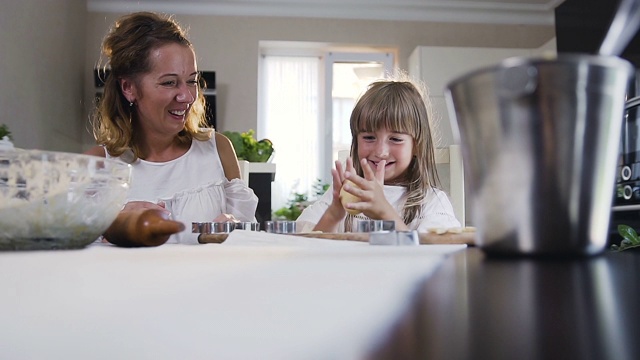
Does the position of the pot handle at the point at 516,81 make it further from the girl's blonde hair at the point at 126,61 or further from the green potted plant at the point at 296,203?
the green potted plant at the point at 296,203

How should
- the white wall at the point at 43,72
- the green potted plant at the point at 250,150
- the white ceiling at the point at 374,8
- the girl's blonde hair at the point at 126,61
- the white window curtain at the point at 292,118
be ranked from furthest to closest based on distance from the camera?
the white window curtain at the point at 292,118 → the white ceiling at the point at 374,8 → the white wall at the point at 43,72 → the green potted plant at the point at 250,150 → the girl's blonde hair at the point at 126,61

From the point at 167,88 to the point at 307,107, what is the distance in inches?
132

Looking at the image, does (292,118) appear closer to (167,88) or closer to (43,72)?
(43,72)

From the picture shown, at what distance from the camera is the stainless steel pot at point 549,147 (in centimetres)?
25

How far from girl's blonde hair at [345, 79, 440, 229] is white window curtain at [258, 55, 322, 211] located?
3.14m

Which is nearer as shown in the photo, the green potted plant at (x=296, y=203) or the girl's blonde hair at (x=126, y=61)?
the girl's blonde hair at (x=126, y=61)

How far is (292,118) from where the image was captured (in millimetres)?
4938

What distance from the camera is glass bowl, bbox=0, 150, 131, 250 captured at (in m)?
0.38

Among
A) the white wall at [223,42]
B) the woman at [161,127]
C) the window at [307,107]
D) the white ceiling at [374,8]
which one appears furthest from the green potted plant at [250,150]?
the white ceiling at [374,8]

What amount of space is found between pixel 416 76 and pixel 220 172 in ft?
10.1

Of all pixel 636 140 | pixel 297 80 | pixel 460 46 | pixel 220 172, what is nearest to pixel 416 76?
pixel 460 46

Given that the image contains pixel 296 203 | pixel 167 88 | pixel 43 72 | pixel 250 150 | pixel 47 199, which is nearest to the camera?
pixel 47 199

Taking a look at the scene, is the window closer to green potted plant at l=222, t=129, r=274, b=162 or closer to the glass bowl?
green potted plant at l=222, t=129, r=274, b=162

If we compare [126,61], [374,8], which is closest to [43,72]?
[126,61]
